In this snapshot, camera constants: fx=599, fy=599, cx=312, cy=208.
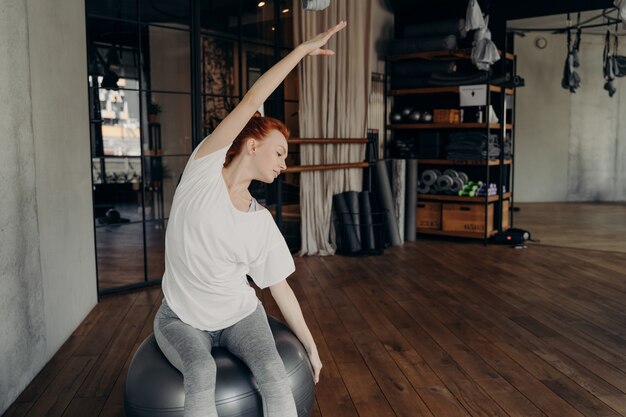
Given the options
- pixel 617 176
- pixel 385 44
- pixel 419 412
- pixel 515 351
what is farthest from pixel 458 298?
pixel 617 176

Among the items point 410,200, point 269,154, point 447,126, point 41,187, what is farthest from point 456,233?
point 269,154

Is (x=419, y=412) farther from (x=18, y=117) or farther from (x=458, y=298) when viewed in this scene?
(x=18, y=117)

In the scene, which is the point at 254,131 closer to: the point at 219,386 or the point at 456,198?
the point at 219,386

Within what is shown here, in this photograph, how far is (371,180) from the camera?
6512mm

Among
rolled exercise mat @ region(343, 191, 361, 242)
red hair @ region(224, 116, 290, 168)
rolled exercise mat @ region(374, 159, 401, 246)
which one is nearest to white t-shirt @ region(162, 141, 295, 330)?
red hair @ region(224, 116, 290, 168)

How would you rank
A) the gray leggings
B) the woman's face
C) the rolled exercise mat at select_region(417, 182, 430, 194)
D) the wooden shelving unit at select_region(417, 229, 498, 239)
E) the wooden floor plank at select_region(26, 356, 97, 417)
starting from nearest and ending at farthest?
1. the gray leggings
2. the woman's face
3. the wooden floor plank at select_region(26, 356, 97, 417)
4. the wooden shelving unit at select_region(417, 229, 498, 239)
5. the rolled exercise mat at select_region(417, 182, 430, 194)

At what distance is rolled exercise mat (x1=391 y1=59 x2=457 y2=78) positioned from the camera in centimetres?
664

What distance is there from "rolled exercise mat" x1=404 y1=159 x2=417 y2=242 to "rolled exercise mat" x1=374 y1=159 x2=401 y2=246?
280 mm

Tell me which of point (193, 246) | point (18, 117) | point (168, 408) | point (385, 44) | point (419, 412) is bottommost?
point (419, 412)

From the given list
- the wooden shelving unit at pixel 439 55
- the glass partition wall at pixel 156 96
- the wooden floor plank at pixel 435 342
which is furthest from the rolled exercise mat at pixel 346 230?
the wooden shelving unit at pixel 439 55

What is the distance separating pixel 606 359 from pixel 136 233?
5664mm

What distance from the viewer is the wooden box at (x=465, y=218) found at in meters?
6.57

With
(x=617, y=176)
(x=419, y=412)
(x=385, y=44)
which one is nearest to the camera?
(x=419, y=412)

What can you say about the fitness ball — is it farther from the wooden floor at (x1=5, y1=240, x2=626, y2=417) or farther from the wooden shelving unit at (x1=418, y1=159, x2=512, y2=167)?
the wooden shelving unit at (x1=418, y1=159, x2=512, y2=167)
